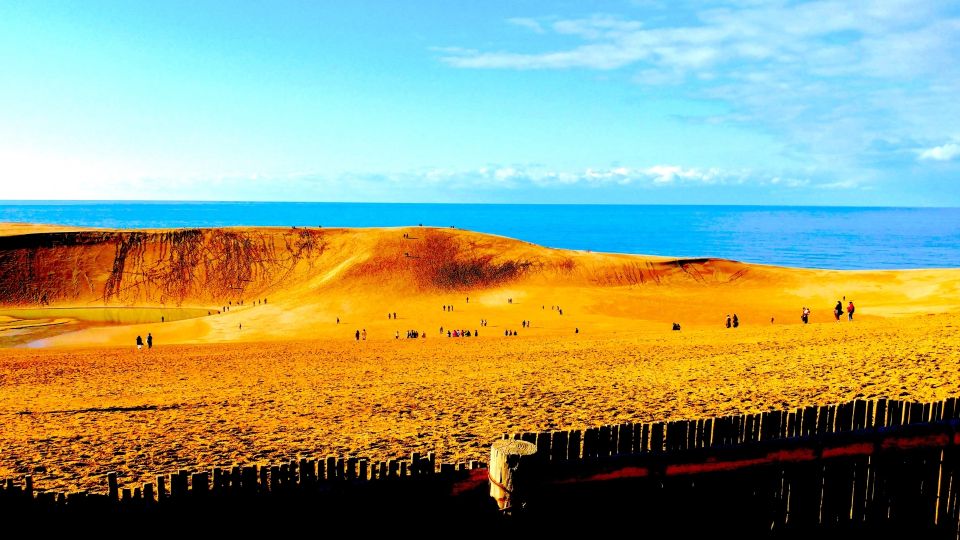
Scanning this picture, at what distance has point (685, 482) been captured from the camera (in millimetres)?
6027

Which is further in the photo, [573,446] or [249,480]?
[573,446]

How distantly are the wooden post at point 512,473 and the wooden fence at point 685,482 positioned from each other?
11cm

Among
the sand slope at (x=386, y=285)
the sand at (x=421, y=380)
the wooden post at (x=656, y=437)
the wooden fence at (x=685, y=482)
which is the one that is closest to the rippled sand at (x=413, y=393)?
the sand at (x=421, y=380)

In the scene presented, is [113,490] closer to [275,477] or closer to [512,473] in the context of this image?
[275,477]

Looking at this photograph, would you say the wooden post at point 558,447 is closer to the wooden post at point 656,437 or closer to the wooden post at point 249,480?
the wooden post at point 656,437

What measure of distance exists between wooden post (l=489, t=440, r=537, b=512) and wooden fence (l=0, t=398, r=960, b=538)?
0.11m

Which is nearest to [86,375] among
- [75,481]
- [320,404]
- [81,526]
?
[320,404]

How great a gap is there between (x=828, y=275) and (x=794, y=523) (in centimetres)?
7813

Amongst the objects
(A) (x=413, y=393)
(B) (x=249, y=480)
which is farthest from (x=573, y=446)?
(A) (x=413, y=393)

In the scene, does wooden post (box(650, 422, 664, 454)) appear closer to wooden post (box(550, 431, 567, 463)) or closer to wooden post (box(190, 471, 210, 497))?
wooden post (box(550, 431, 567, 463))

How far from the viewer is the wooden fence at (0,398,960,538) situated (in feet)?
16.8

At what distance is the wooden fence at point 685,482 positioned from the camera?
16.8 feet

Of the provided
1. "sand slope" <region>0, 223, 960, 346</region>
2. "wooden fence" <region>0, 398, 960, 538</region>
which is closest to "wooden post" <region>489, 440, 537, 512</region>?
"wooden fence" <region>0, 398, 960, 538</region>

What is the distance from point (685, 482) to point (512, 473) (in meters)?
1.79
